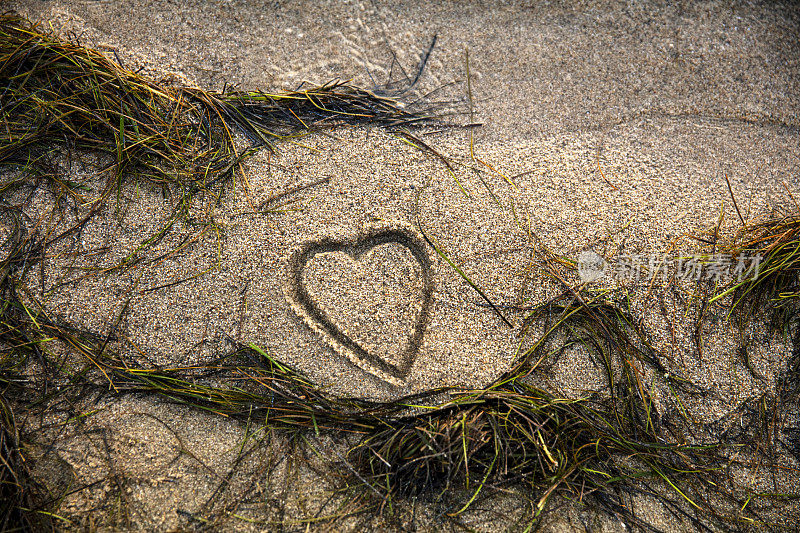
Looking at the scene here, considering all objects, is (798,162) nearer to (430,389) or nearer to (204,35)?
(430,389)

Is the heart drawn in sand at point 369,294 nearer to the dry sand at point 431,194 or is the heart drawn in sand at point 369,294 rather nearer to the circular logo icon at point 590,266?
the dry sand at point 431,194

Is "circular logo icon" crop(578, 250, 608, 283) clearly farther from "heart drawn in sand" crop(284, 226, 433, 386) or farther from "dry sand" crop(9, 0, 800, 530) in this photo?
"heart drawn in sand" crop(284, 226, 433, 386)

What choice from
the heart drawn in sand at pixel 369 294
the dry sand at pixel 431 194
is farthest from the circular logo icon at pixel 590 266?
the heart drawn in sand at pixel 369 294

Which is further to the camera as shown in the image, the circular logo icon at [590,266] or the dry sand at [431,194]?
the circular logo icon at [590,266]

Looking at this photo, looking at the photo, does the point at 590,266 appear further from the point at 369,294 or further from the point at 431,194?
the point at 369,294

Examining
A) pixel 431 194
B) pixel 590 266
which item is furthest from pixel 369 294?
pixel 590 266

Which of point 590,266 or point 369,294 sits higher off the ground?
point 590,266
